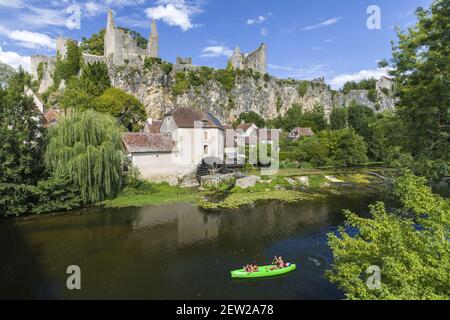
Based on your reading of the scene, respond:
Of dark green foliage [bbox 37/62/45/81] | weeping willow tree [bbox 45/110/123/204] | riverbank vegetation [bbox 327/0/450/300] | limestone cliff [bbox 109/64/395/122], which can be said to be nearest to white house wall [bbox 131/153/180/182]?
weeping willow tree [bbox 45/110/123/204]

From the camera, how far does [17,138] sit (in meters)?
21.5

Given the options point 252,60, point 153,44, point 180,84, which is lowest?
point 180,84

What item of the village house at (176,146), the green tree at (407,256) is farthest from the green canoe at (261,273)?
the village house at (176,146)

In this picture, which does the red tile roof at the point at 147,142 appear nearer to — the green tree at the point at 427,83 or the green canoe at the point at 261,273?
A: the green canoe at the point at 261,273

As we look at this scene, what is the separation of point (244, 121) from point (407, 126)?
192 feet

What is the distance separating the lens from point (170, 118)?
3475 centimetres

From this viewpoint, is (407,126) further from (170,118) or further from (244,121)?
(244,121)

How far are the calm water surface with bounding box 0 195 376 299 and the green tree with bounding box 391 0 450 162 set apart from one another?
7122 mm

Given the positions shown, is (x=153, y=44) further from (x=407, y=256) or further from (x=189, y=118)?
(x=407, y=256)

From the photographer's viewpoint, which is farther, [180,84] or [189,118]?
[180,84]

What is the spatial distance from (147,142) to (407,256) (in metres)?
27.7

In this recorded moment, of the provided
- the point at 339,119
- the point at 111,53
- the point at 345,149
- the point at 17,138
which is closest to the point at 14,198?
the point at 17,138

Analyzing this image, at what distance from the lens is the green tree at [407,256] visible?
652 centimetres

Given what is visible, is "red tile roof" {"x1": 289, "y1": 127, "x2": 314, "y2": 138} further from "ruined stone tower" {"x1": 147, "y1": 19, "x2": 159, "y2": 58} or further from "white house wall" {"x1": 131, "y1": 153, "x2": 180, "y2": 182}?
"white house wall" {"x1": 131, "y1": 153, "x2": 180, "y2": 182}
